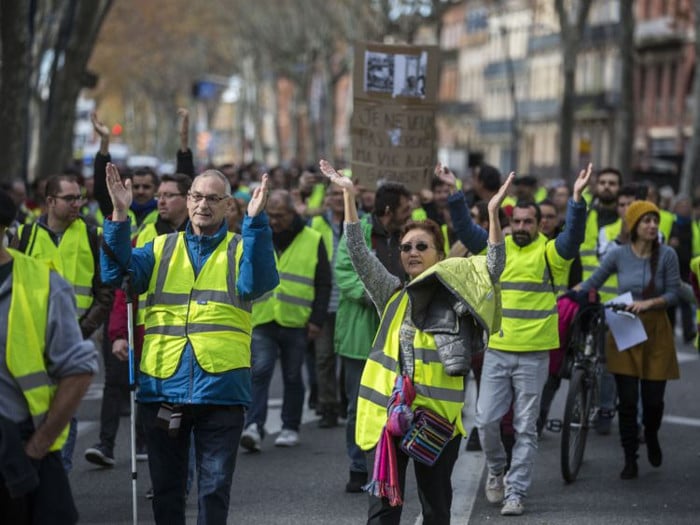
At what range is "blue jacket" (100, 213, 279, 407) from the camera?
281 inches

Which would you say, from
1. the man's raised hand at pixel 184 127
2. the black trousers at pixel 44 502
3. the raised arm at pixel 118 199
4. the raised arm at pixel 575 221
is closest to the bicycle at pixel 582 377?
the raised arm at pixel 575 221

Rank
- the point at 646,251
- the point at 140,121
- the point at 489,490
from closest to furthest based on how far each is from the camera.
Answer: the point at 489,490 → the point at 646,251 → the point at 140,121

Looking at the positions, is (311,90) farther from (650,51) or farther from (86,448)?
(86,448)

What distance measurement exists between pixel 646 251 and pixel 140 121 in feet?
359

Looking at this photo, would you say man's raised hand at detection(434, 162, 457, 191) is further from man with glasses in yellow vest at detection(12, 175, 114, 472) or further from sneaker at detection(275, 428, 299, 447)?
sneaker at detection(275, 428, 299, 447)

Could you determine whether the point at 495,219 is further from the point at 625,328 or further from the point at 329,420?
the point at 329,420

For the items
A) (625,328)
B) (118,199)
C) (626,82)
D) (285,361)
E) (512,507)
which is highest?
(626,82)

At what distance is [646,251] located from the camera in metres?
11.0

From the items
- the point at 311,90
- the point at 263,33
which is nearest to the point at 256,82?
the point at 263,33

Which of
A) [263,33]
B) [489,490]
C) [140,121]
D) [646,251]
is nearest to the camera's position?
[489,490]

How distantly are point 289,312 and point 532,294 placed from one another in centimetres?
252

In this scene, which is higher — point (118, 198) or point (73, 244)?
point (118, 198)

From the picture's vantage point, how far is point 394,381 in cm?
715

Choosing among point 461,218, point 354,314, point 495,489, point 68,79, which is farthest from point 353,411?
point 68,79
